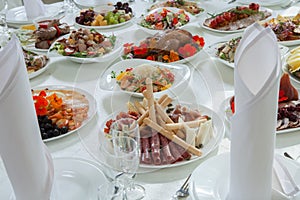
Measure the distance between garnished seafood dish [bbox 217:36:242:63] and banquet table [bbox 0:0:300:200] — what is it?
32 millimetres

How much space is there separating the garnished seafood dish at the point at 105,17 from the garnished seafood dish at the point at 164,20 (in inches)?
6.1

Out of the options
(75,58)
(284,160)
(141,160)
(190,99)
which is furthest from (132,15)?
(284,160)

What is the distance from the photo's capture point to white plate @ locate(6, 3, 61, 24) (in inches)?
92.0

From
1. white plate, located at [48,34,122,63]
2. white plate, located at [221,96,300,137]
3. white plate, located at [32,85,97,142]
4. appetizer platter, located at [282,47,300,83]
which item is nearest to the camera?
white plate, located at [221,96,300,137]

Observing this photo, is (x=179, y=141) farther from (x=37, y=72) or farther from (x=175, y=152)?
(x=37, y=72)

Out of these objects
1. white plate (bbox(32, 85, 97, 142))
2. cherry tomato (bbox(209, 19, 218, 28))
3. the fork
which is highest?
cherry tomato (bbox(209, 19, 218, 28))

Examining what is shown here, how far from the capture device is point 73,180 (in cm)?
108

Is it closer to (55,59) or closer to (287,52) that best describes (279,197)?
(287,52)

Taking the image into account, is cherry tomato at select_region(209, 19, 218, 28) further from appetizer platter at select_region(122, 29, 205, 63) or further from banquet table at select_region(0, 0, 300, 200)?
appetizer platter at select_region(122, 29, 205, 63)

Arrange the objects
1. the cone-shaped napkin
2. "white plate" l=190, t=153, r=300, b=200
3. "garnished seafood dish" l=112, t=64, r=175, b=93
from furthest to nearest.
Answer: "garnished seafood dish" l=112, t=64, r=175, b=93 → "white plate" l=190, t=153, r=300, b=200 → the cone-shaped napkin

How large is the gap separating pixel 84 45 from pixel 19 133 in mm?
1024

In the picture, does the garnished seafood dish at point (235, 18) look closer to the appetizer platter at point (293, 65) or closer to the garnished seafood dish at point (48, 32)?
the appetizer platter at point (293, 65)

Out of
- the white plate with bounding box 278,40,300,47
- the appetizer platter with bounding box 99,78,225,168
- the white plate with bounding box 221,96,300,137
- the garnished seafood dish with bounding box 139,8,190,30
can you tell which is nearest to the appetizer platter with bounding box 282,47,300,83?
the white plate with bounding box 278,40,300,47

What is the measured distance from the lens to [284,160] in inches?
39.8
